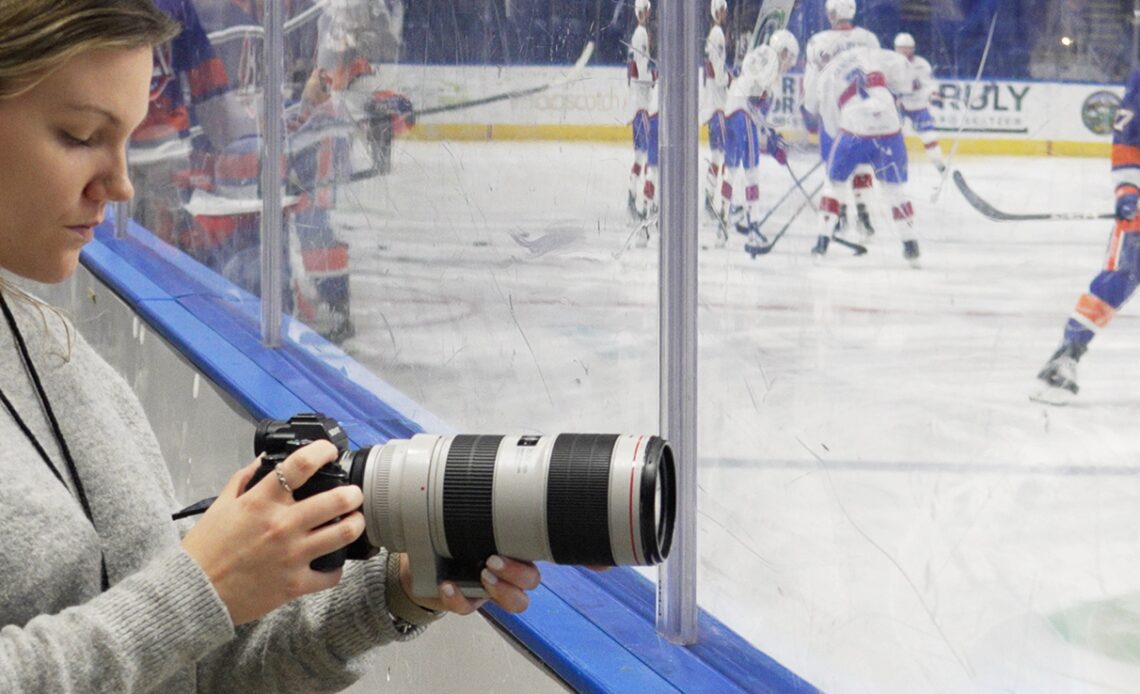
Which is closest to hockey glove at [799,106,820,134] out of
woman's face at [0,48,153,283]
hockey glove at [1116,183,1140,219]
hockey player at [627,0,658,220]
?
hockey player at [627,0,658,220]

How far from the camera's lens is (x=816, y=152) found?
1224 millimetres

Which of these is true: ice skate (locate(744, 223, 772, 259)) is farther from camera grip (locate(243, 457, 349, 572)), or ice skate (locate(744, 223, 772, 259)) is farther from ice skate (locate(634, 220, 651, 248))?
camera grip (locate(243, 457, 349, 572))

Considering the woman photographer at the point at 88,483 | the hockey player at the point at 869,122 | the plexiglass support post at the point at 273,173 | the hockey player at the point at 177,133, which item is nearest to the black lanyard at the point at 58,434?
the woman photographer at the point at 88,483

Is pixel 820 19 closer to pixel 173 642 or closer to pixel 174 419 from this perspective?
pixel 173 642

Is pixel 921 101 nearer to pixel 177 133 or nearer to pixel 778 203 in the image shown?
pixel 778 203

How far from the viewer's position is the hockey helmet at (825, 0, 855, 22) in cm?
116

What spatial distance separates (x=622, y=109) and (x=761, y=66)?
26 centimetres

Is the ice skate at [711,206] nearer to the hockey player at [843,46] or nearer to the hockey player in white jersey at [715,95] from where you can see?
the hockey player in white jersey at [715,95]

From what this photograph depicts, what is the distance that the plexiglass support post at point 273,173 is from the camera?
277cm

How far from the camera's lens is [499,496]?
0.92 metres

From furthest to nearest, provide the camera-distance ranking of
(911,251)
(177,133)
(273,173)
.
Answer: (177,133), (273,173), (911,251)

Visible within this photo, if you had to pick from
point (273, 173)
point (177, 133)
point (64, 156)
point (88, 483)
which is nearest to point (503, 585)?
point (88, 483)

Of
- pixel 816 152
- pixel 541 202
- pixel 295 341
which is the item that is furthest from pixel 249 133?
pixel 816 152

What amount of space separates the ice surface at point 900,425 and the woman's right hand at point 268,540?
491mm
